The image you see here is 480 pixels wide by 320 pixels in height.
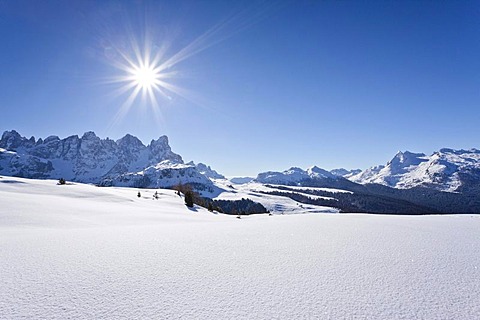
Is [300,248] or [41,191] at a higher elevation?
[41,191]

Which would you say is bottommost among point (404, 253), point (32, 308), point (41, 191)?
point (32, 308)

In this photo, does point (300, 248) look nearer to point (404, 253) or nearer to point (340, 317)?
point (404, 253)

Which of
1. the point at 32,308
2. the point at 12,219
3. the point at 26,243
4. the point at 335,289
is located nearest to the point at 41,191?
the point at 12,219

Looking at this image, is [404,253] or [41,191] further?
[41,191]

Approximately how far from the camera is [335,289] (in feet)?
8.99

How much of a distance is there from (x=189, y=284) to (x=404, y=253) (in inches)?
135

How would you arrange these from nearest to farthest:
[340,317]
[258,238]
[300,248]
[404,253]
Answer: [340,317] < [404,253] < [300,248] < [258,238]

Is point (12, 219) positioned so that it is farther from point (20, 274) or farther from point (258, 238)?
point (258, 238)

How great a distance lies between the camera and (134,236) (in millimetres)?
5402

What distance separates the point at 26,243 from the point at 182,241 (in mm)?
2704

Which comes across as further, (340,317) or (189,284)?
(189,284)

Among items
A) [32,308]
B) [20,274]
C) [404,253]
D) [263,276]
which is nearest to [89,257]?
[20,274]

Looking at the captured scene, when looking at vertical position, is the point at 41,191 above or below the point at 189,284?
above

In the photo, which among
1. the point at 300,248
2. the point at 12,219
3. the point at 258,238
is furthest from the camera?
the point at 12,219
